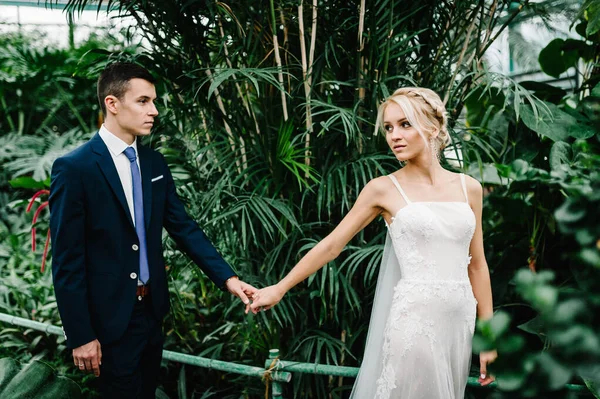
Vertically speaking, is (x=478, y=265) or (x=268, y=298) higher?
(x=478, y=265)

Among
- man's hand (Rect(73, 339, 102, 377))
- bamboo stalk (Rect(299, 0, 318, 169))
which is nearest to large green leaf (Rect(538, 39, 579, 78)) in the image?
bamboo stalk (Rect(299, 0, 318, 169))

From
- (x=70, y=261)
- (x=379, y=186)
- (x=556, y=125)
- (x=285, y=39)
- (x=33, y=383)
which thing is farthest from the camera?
(x=556, y=125)

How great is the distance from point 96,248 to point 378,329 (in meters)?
1.05

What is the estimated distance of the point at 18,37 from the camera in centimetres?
629

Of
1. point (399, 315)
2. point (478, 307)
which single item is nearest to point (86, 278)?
point (399, 315)

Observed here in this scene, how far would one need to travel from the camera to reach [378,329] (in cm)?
210

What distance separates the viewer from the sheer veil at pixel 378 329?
2064 millimetres

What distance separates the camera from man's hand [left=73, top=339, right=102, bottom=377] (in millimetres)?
1952

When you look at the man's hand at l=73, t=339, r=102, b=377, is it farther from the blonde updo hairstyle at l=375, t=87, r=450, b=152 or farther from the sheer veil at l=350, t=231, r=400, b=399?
the blonde updo hairstyle at l=375, t=87, r=450, b=152

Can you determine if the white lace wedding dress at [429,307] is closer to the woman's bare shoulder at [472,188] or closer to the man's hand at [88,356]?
the woman's bare shoulder at [472,188]

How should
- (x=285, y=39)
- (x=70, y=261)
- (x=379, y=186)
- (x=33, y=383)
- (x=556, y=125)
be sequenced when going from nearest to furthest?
(x=70, y=261), (x=379, y=186), (x=33, y=383), (x=285, y=39), (x=556, y=125)

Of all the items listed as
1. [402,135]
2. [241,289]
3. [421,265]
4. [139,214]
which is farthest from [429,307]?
[139,214]

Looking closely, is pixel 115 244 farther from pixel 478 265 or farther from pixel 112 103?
pixel 478 265

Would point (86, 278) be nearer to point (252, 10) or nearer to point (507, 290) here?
point (252, 10)
